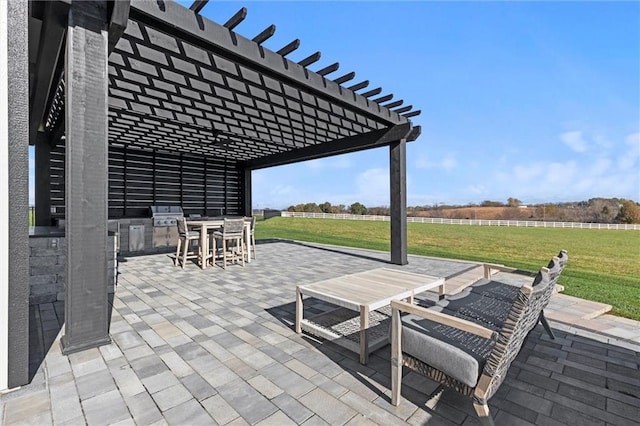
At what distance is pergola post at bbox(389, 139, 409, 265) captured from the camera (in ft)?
20.8

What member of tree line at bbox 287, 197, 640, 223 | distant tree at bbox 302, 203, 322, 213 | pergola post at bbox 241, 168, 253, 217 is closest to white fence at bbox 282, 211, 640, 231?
tree line at bbox 287, 197, 640, 223

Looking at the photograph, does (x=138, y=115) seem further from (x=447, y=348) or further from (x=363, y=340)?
(x=447, y=348)

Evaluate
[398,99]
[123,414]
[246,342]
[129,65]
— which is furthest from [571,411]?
[129,65]

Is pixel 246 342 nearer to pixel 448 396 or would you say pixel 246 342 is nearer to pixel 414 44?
pixel 448 396

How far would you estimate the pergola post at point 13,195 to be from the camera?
72.6 inches

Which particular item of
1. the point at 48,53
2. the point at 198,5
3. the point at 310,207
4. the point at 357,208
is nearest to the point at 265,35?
the point at 198,5

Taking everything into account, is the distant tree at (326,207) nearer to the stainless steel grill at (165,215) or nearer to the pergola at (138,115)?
the pergola at (138,115)

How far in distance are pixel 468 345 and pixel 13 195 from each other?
2.84m

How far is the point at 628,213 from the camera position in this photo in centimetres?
2545

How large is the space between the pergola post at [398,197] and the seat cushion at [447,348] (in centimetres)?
458

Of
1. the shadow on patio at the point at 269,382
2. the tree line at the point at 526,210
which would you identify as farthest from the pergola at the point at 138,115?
the tree line at the point at 526,210

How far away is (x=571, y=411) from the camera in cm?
171

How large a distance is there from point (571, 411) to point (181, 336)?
278cm

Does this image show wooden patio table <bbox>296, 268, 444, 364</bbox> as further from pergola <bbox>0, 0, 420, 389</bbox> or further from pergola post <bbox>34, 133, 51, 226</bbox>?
pergola post <bbox>34, 133, 51, 226</bbox>
